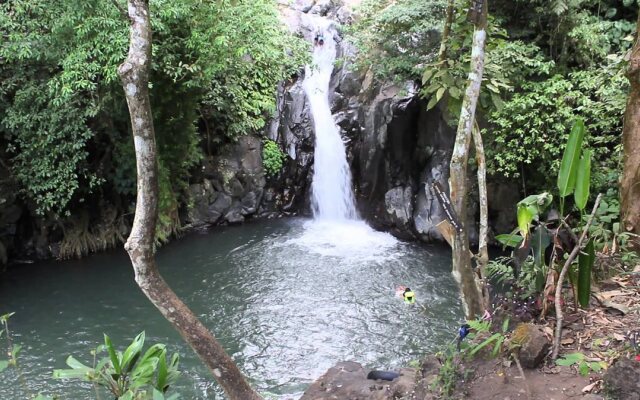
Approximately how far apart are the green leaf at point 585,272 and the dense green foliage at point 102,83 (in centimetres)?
650

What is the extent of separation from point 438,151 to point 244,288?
518 centimetres

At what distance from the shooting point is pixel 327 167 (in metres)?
13.6

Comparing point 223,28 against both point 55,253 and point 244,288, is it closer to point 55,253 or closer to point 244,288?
point 244,288

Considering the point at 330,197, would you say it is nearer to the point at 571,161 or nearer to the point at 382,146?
the point at 382,146

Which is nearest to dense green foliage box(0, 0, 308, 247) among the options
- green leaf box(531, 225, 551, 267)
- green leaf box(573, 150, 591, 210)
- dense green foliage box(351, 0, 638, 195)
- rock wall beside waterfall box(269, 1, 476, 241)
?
rock wall beside waterfall box(269, 1, 476, 241)

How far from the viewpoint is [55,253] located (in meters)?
10.7

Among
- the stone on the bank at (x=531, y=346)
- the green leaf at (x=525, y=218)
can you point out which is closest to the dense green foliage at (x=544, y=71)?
the green leaf at (x=525, y=218)

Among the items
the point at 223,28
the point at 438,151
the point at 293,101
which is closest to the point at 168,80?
the point at 223,28

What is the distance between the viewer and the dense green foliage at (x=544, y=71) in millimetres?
7742

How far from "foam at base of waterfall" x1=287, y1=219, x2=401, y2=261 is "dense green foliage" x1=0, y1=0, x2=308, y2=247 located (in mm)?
3240

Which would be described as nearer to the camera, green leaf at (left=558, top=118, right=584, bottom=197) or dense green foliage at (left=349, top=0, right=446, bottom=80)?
green leaf at (left=558, top=118, right=584, bottom=197)

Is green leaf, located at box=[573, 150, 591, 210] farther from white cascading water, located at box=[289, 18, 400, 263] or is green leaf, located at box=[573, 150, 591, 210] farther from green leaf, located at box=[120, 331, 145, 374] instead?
white cascading water, located at box=[289, 18, 400, 263]

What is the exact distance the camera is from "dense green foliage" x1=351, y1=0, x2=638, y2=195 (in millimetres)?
7742

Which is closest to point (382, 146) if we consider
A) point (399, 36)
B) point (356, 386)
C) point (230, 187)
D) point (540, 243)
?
point (399, 36)
